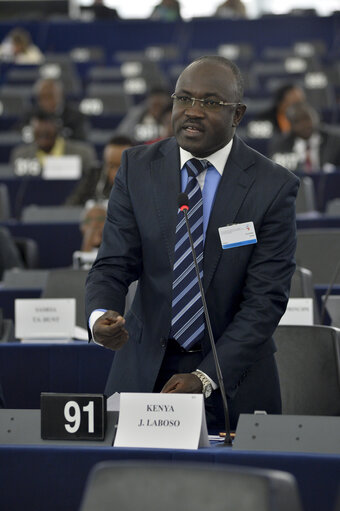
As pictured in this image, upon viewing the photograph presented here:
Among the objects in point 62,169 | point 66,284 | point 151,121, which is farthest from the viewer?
point 151,121

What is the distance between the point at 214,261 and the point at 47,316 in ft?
5.32

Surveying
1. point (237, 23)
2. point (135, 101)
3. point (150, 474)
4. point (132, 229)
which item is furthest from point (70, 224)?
point (237, 23)

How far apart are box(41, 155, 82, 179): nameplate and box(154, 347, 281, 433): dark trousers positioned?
5618 mm

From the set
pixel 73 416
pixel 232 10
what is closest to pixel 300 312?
pixel 73 416

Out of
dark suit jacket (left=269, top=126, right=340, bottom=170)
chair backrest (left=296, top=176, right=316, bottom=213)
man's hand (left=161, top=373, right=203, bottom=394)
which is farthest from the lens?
dark suit jacket (left=269, top=126, right=340, bottom=170)

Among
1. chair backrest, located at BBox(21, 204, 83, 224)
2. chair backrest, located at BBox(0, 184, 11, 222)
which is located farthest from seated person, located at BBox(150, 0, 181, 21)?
chair backrest, located at BBox(21, 204, 83, 224)

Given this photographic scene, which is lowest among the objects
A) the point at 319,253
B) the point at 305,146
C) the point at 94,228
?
the point at 319,253

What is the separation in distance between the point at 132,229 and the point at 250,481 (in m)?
1.20

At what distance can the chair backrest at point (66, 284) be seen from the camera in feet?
16.2

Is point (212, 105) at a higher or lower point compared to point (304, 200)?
higher

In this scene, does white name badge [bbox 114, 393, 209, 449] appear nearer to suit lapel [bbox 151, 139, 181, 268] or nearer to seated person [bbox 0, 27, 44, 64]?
suit lapel [bbox 151, 139, 181, 268]

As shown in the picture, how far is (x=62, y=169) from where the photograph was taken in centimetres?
856

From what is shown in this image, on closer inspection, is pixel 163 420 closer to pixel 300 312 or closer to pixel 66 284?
pixel 300 312

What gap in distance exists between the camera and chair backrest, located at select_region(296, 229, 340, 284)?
548cm
